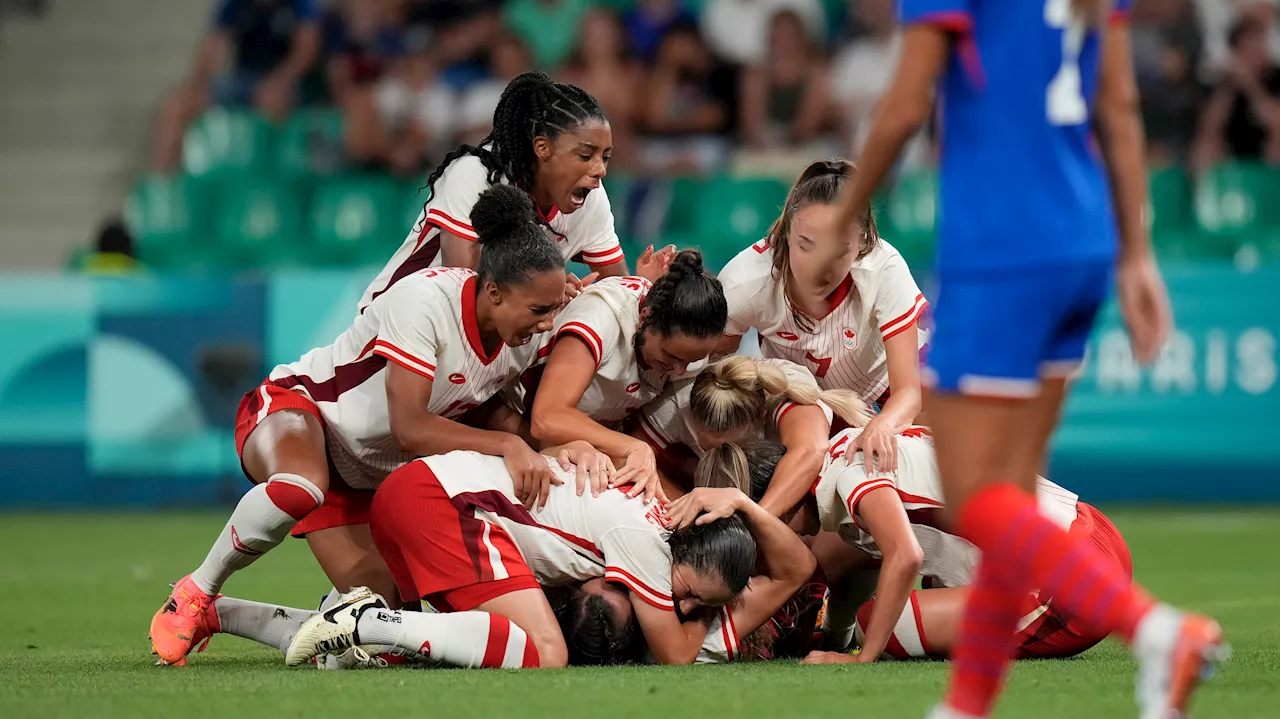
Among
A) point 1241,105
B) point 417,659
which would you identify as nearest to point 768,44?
point 1241,105

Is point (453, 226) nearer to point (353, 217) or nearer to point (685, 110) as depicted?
point (353, 217)

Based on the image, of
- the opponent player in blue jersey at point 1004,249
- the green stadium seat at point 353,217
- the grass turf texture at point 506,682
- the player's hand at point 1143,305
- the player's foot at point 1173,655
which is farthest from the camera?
the green stadium seat at point 353,217

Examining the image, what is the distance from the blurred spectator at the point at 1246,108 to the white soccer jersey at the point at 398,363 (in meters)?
7.76

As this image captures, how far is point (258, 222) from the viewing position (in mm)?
11477

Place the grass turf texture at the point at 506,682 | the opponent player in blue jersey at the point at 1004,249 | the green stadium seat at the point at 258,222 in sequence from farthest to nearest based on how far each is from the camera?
the green stadium seat at the point at 258,222 → the grass turf texture at the point at 506,682 → the opponent player in blue jersey at the point at 1004,249

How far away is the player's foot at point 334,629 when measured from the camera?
456cm

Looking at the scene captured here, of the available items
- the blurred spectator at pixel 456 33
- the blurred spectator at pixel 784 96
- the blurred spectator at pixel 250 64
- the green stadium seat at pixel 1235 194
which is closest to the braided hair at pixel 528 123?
the blurred spectator at pixel 784 96

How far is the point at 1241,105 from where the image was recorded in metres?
11.4

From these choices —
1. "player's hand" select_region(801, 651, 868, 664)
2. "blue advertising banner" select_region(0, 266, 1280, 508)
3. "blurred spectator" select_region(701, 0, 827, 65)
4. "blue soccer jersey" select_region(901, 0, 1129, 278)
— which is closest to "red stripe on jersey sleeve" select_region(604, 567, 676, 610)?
"player's hand" select_region(801, 651, 868, 664)

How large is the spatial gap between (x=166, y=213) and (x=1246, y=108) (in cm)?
799

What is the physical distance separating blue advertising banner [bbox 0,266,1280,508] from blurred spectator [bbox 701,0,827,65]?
3.74m

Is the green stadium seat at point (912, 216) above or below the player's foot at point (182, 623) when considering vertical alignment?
above

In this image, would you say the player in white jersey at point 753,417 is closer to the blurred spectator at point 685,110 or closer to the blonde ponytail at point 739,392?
the blonde ponytail at point 739,392

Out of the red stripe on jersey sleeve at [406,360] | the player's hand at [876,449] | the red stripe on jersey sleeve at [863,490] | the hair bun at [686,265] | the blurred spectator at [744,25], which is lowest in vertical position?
the red stripe on jersey sleeve at [863,490]
